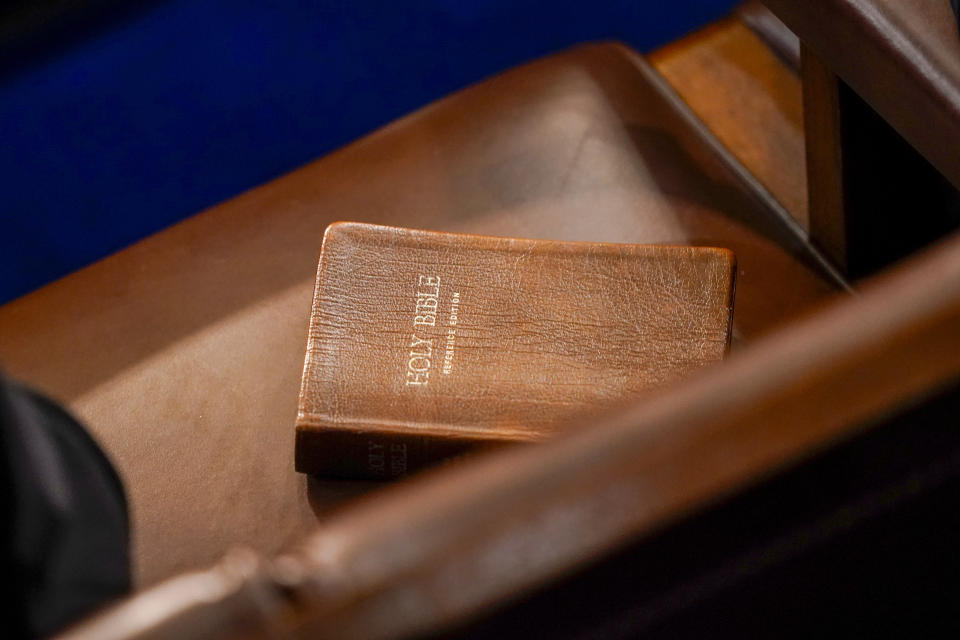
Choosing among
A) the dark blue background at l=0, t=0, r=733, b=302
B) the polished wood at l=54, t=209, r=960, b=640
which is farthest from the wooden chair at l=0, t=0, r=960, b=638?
the dark blue background at l=0, t=0, r=733, b=302

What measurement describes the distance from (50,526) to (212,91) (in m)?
1.10

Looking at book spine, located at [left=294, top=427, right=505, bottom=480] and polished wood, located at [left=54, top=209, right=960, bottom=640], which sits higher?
polished wood, located at [left=54, top=209, right=960, bottom=640]

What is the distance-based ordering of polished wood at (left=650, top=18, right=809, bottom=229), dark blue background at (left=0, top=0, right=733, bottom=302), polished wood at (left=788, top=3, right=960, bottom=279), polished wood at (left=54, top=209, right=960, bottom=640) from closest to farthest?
1. polished wood at (left=54, top=209, right=960, bottom=640)
2. polished wood at (left=788, top=3, right=960, bottom=279)
3. polished wood at (left=650, top=18, right=809, bottom=229)
4. dark blue background at (left=0, top=0, right=733, bottom=302)

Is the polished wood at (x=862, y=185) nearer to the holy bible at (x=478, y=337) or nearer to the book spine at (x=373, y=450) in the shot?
the holy bible at (x=478, y=337)

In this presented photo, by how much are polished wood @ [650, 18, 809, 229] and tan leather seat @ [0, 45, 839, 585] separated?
0.23 ft

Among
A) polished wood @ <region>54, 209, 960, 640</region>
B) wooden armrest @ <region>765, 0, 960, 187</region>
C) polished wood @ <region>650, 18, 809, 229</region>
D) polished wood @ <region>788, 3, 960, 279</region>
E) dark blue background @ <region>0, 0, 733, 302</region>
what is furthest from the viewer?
dark blue background @ <region>0, 0, 733, 302</region>

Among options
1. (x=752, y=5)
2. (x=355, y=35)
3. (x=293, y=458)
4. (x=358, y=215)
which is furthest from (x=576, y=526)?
(x=355, y=35)

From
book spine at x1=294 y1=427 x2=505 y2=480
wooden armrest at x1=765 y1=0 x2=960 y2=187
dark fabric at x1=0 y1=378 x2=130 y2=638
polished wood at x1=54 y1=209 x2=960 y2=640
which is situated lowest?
book spine at x1=294 y1=427 x2=505 y2=480

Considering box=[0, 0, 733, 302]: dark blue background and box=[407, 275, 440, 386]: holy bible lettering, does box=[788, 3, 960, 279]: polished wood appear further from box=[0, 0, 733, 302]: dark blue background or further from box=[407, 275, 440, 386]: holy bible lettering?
box=[0, 0, 733, 302]: dark blue background

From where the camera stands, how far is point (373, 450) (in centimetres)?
73

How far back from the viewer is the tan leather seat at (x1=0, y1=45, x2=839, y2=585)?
30.8 inches

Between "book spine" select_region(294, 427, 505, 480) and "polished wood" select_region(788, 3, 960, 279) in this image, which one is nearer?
"book spine" select_region(294, 427, 505, 480)

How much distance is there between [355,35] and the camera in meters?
1.56

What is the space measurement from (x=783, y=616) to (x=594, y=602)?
0.51 ft
